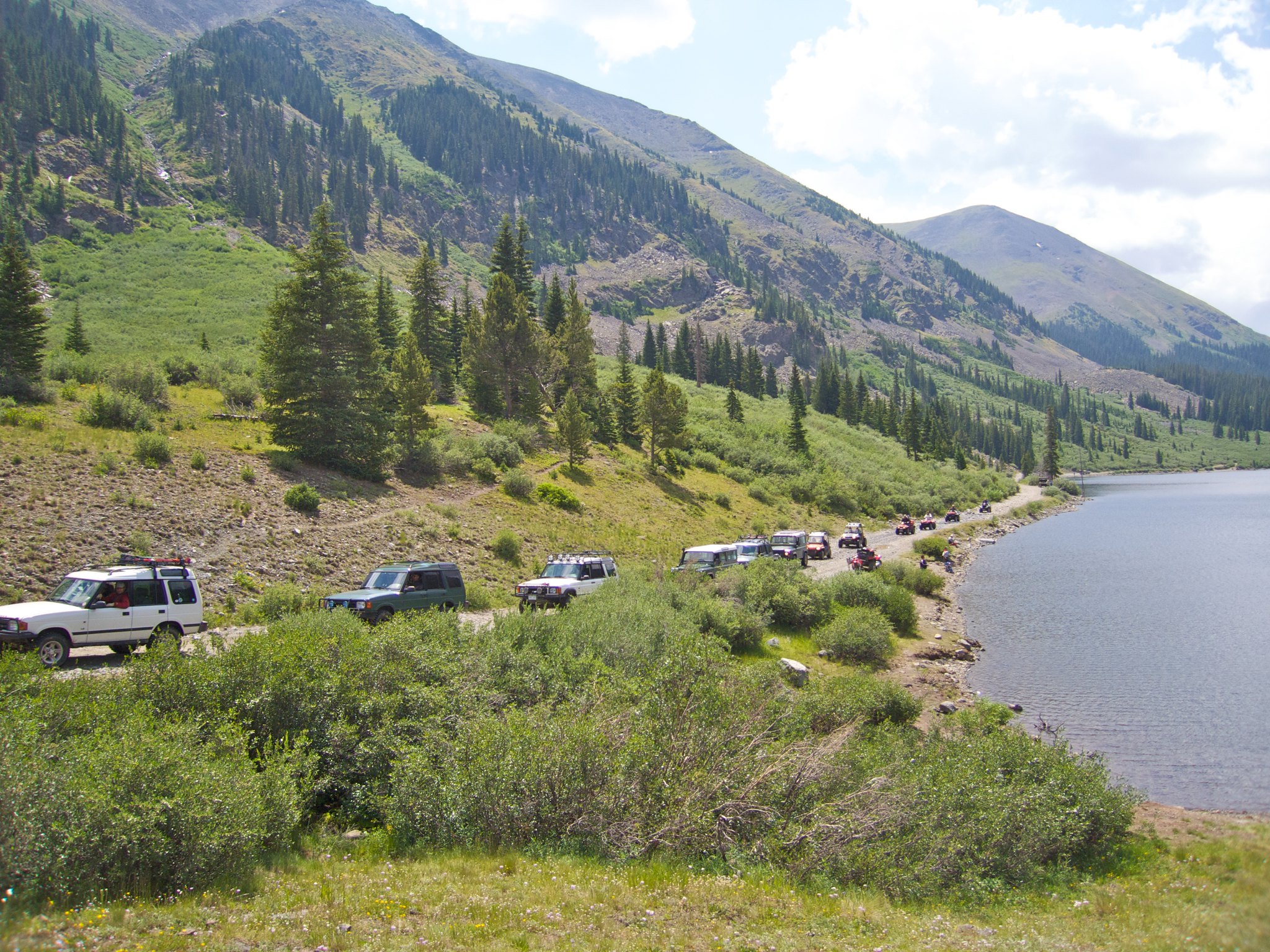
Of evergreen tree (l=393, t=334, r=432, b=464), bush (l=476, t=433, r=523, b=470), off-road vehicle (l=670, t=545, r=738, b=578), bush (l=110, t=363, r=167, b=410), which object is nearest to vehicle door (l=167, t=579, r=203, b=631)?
off-road vehicle (l=670, t=545, r=738, b=578)

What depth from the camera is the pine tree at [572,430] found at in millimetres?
47531

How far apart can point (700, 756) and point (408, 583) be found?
519 inches

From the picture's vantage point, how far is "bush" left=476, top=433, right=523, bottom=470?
142 ft

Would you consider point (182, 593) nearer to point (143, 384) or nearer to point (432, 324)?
point (143, 384)

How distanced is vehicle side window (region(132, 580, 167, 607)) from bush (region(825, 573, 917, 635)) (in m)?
25.3

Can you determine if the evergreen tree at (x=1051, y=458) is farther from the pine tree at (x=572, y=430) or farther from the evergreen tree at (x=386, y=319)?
the evergreen tree at (x=386, y=319)

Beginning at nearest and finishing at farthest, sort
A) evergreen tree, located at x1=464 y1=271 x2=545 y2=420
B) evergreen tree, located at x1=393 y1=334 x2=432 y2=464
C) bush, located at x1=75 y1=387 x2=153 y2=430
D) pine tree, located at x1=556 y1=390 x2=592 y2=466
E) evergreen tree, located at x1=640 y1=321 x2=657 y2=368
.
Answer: bush, located at x1=75 y1=387 x2=153 y2=430 < evergreen tree, located at x1=393 y1=334 x2=432 y2=464 < pine tree, located at x1=556 y1=390 x2=592 y2=466 < evergreen tree, located at x1=464 y1=271 x2=545 y2=420 < evergreen tree, located at x1=640 y1=321 x2=657 y2=368

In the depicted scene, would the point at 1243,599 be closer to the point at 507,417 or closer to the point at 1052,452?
the point at 507,417

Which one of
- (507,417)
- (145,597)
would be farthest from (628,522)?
(145,597)

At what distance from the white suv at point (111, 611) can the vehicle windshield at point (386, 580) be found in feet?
17.0

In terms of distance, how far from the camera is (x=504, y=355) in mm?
53062

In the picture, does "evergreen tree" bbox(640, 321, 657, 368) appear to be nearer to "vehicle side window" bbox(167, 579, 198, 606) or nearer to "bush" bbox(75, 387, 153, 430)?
"bush" bbox(75, 387, 153, 430)

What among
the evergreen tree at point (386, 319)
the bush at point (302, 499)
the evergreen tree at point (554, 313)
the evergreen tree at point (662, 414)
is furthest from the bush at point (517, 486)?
the evergreen tree at point (554, 313)

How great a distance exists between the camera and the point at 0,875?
6.66 metres
